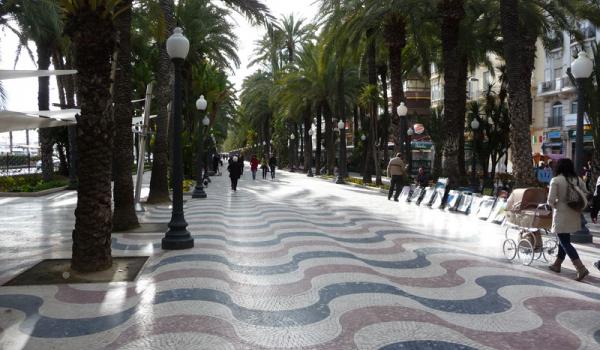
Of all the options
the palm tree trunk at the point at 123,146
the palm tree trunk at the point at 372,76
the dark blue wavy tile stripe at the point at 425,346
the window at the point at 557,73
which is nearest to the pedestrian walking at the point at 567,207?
the dark blue wavy tile stripe at the point at 425,346

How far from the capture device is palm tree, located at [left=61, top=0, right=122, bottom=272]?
6.50 metres

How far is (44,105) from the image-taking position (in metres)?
22.2

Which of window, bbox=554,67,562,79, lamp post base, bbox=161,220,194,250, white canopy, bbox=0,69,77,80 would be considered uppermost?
window, bbox=554,67,562,79

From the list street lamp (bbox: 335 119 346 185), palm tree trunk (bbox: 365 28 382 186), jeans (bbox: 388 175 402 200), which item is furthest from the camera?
street lamp (bbox: 335 119 346 185)

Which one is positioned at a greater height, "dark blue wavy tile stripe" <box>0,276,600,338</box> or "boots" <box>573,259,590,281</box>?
"boots" <box>573,259,590,281</box>

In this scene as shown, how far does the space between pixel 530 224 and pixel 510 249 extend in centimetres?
71

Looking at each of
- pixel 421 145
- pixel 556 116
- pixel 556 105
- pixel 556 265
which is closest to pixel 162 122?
pixel 556 265

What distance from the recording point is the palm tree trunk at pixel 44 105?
2202 cm

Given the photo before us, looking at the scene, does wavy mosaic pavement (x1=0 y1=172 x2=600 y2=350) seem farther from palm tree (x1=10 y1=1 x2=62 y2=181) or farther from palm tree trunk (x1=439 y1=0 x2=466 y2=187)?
palm tree (x1=10 y1=1 x2=62 y2=181)

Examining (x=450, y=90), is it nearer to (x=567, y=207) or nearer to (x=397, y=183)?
(x=397, y=183)

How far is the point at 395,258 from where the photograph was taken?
7645 mm

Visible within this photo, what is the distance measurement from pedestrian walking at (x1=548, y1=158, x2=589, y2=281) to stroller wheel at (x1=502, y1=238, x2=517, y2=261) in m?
1.16

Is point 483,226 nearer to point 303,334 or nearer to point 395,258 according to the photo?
point 395,258

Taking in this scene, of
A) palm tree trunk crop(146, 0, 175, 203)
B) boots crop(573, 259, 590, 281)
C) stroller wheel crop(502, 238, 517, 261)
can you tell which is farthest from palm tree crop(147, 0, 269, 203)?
boots crop(573, 259, 590, 281)
